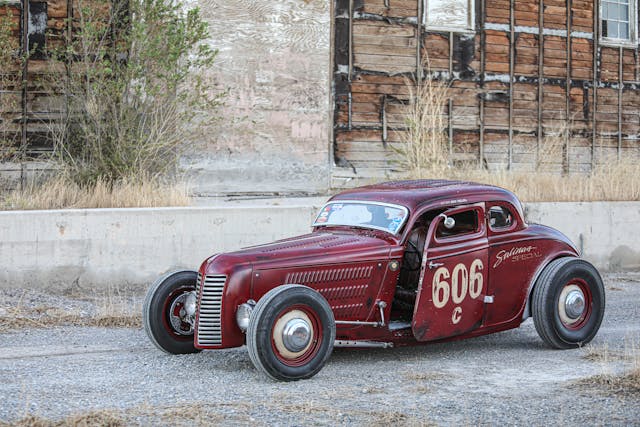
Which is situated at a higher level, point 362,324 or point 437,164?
point 437,164

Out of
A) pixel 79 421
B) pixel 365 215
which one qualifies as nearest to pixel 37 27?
pixel 365 215

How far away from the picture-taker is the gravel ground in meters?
5.71

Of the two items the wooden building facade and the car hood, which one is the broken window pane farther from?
the car hood

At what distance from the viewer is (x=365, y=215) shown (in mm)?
7957

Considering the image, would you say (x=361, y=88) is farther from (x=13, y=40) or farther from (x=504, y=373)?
(x=504, y=373)

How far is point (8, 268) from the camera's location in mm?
10477

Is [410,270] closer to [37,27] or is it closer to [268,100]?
[268,100]

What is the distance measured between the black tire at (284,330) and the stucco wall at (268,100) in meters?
9.21

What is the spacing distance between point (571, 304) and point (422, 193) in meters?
1.70

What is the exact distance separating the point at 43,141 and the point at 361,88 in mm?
6107

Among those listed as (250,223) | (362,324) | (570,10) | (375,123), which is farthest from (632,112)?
(362,324)

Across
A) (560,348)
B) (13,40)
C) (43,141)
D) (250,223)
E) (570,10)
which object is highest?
(570,10)

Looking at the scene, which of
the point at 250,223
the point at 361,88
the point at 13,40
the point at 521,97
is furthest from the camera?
the point at 521,97

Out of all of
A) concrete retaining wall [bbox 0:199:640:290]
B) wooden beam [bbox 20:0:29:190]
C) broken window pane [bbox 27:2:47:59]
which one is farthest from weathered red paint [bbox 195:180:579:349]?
broken window pane [bbox 27:2:47:59]
